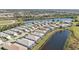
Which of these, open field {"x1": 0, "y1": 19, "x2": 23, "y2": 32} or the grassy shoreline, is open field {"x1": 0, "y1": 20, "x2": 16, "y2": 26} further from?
the grassy shoreline

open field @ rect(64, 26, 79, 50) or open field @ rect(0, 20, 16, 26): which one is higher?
open field @ rect(0, 20, 16, 26)

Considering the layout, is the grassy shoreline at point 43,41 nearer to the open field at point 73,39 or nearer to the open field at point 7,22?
the open field at point 73,39

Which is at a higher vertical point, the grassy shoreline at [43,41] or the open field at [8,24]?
the open field at [8,24]

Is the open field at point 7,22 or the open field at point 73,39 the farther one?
the open field at point 7,22

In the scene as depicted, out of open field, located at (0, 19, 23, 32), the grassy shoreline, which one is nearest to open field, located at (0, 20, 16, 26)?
open field, located at (0, 19, 23, 32)

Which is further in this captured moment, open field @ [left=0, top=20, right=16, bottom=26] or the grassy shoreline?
open field @ [left=0, top=20, right=16, bottom=26]

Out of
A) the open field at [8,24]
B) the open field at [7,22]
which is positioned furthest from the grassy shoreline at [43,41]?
the open field at [7,22]

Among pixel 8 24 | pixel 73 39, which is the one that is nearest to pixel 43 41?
pixel 73 39
